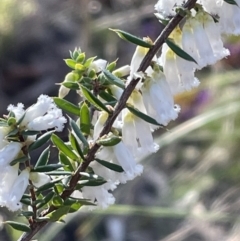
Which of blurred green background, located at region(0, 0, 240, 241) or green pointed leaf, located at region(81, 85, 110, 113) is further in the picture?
blurred green background, located at region(0, 0, 240, 241)

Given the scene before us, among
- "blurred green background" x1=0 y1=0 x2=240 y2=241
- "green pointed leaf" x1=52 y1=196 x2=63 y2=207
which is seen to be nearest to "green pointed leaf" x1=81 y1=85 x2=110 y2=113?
"green pointed leaf" x1=52 y1=196 x2=63 y2=207

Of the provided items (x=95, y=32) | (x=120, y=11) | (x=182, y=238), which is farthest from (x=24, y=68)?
(x=182, y=238)

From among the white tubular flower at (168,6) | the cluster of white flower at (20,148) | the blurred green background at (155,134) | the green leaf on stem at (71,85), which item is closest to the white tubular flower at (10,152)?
the cluster of white flower at (20,148)

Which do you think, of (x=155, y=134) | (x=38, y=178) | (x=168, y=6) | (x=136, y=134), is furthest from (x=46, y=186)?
(x=155, y=134)

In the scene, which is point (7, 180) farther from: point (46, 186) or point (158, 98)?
point (158, 98)

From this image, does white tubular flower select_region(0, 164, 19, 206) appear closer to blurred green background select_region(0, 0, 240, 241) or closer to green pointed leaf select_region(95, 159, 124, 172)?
green pointed leaf select_region(95, 159, 124, 172)

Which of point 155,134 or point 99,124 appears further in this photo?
point 155,134

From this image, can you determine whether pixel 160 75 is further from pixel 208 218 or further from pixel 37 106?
pixel 208 218
